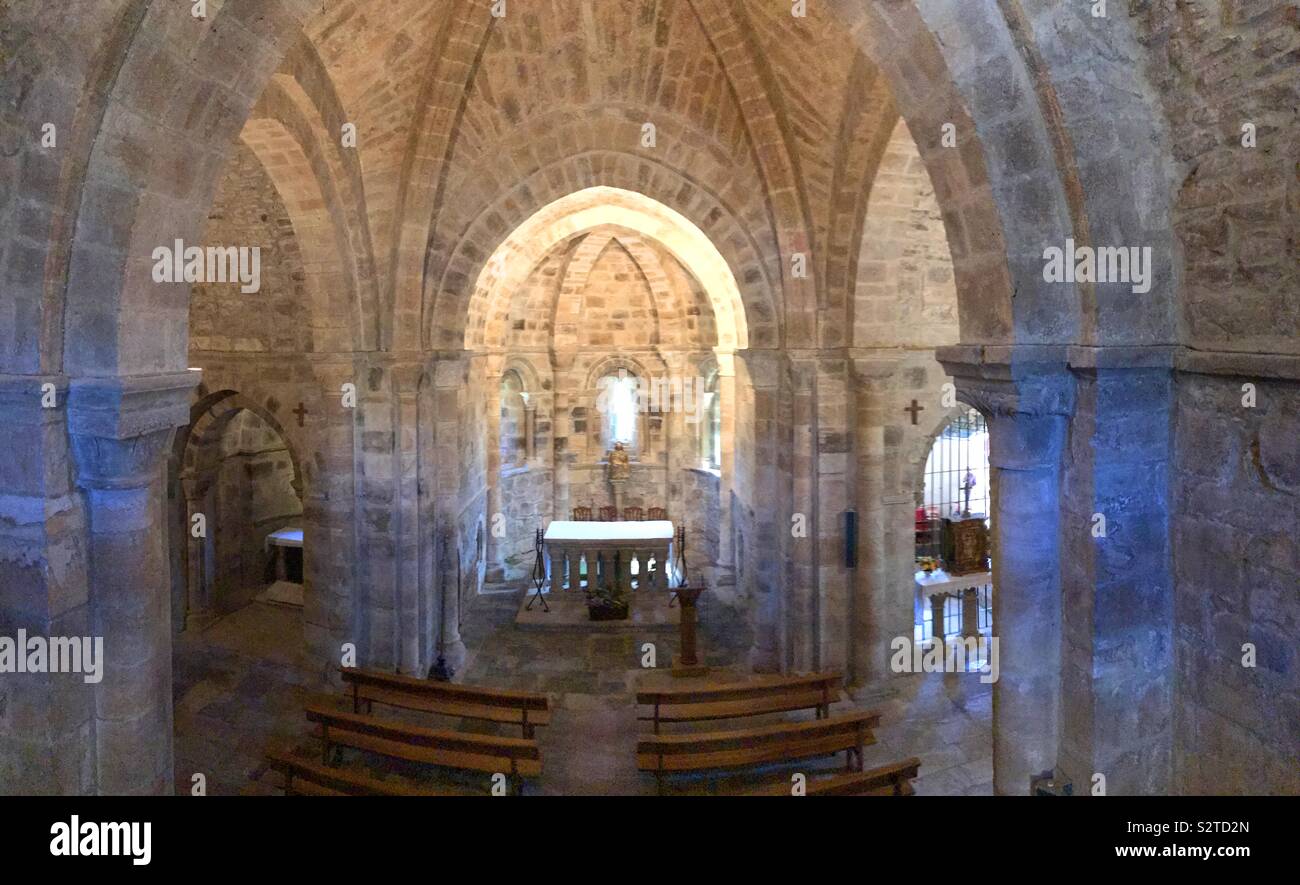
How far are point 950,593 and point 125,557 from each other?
965 cm

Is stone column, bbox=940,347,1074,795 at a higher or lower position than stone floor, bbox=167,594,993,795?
higher

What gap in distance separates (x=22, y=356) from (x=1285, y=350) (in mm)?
4737

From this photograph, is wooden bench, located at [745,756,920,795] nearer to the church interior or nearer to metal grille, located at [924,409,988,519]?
the church interior

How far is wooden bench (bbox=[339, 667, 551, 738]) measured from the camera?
6.64 meters

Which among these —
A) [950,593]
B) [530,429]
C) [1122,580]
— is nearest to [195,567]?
[530,429]

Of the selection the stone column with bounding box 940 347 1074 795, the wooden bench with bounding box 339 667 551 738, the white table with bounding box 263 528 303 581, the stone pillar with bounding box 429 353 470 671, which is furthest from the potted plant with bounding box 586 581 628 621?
the stone column with bounding box 940 347 1074 795

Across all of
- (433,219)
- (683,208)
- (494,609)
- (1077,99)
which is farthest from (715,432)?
(1077,99)

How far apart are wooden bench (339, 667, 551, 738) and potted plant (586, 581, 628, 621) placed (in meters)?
3.98

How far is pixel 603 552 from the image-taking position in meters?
12.2

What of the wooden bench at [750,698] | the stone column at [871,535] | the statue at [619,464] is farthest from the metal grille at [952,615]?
the statue at [619,464]

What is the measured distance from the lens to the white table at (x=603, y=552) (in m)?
12.1

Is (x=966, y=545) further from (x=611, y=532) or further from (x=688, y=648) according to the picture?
(x=611, y=532)
